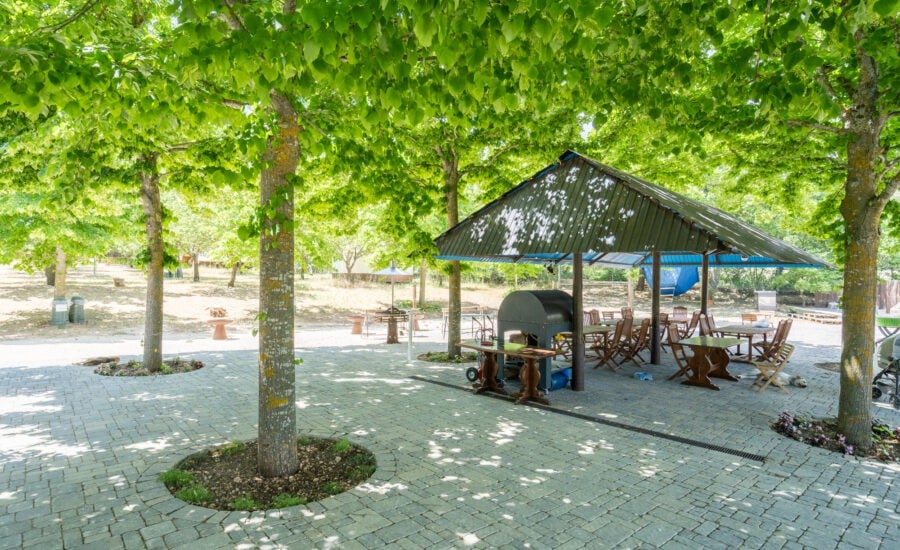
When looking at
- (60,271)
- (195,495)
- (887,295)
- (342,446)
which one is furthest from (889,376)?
(60,271)

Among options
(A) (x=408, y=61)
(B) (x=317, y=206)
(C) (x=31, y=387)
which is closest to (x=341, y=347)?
(B) (x=317, y=206)

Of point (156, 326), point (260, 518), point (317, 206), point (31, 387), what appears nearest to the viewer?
point (260, 518)

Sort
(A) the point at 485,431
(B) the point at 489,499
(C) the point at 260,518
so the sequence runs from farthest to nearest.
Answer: (A) the point at 485,431 → (B) the point at 489,499 → (C) the point at 260,518

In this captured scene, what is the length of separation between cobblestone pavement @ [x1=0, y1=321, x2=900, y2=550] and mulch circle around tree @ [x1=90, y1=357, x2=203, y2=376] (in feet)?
1.79

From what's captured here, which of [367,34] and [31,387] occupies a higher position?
[367,34]

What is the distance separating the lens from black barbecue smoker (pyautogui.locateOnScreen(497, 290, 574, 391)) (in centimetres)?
945

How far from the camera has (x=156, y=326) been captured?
10945 millimetres

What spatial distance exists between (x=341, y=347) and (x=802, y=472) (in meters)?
12.6

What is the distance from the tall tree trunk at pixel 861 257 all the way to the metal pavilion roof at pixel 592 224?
1.20m

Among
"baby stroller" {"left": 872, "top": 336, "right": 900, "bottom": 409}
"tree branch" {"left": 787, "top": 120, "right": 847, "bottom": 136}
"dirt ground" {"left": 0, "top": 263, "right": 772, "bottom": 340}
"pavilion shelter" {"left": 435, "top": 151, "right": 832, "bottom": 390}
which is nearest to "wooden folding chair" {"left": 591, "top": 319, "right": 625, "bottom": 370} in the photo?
"pavilion shelter" {"left": 435, "top": 151, "right": 832, "bottom": 390}

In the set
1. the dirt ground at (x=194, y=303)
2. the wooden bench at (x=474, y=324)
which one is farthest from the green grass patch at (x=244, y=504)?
the dirt ground at (x=194, y=303)

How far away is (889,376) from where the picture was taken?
10.4 meters

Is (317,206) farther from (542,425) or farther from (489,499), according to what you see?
(489,499)

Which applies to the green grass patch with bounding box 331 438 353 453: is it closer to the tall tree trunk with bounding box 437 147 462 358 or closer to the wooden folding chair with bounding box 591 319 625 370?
the tall tree trunk with bounding box 437 147 462 358
